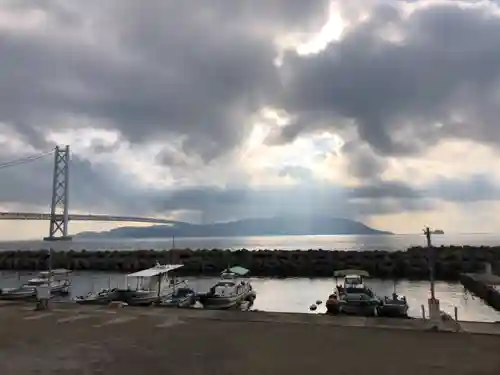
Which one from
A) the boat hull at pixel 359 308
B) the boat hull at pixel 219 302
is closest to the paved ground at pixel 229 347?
the boat hull at pixel 359 308

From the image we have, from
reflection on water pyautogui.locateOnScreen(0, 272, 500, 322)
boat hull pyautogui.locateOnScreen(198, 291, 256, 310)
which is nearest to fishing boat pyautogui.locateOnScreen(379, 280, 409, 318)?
reflection on water pyautogui.locateOnScreen(0, 272, 500, 322)

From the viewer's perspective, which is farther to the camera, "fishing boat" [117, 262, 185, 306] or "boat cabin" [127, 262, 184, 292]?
"boat cabin" [127, 262, 184, 292]

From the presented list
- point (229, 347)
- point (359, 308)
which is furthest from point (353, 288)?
point (229, 347)

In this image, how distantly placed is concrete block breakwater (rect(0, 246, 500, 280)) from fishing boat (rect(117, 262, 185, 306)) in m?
15.4

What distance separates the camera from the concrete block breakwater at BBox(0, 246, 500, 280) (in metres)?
37.8

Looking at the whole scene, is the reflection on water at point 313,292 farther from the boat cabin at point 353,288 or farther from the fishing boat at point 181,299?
the fishing boat at point 181,299

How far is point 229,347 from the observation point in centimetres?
837

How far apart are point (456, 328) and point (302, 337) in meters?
3.17

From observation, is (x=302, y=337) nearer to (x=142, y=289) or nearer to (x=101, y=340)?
(x=101, y=340)

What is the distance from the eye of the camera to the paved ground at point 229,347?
7.11 meters

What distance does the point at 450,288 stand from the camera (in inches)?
1188

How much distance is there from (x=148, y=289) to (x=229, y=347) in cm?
1446

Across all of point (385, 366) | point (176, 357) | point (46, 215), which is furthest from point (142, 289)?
point (46, 215)

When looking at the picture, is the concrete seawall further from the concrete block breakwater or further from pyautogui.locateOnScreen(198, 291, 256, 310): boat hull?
pyautogui.locateOnScreen(198, 291, 256, 310): boat hull
